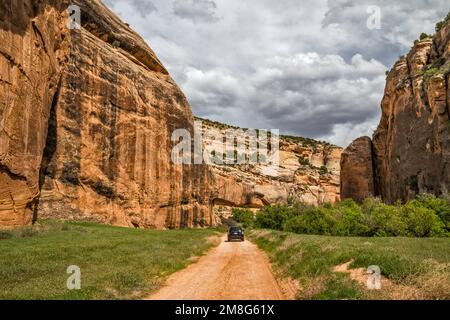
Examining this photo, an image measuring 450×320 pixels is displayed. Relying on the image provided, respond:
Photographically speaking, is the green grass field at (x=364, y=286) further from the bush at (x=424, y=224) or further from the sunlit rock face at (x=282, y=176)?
the sunlit rock face at (x=282, y=176)

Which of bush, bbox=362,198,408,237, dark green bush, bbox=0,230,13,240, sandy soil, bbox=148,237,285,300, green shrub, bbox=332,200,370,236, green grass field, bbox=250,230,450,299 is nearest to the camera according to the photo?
green grass field, bbox=250,230,450,299

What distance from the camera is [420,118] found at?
57000mm

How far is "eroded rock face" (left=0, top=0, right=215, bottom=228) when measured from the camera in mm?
26812

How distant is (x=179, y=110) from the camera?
63688 millimetres

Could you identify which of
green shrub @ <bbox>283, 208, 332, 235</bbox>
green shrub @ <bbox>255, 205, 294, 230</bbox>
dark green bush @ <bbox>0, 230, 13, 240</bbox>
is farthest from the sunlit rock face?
dark green bush @ <bbox>0, 230, 13, 240</bbox>

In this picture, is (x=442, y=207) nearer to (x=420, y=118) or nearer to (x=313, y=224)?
(x=313, y=224)

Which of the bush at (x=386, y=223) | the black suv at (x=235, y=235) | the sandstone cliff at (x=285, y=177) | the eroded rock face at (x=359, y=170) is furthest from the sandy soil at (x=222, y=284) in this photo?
the sandstone cliff at (x=285, y=177)

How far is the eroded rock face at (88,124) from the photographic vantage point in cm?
2681

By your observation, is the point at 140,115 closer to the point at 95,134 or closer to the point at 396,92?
the point at 95,134

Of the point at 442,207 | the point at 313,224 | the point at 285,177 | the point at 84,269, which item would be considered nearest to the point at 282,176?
the point at 285,177

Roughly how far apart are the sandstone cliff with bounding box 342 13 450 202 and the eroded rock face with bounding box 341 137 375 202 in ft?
35.6

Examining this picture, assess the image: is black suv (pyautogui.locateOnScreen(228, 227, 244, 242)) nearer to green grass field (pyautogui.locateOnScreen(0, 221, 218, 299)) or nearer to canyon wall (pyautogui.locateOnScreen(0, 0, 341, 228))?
canyon wall (pyautogui.locateOnScreen(0, 0, 341, 228))

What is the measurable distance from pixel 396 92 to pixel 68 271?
66.0 m

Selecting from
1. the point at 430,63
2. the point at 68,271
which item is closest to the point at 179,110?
the point at 430,63
